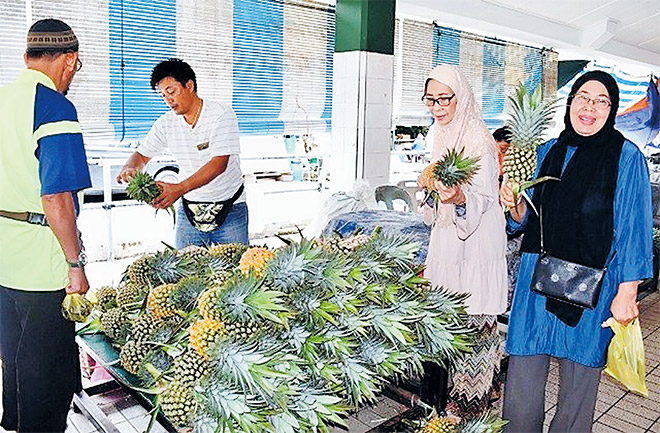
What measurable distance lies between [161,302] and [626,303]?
1548 millimetres

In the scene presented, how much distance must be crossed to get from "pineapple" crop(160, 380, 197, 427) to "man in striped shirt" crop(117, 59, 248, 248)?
176 cm

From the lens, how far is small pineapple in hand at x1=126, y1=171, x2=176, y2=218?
263 cm

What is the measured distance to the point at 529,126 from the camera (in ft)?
6.91

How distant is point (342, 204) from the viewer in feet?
15.2

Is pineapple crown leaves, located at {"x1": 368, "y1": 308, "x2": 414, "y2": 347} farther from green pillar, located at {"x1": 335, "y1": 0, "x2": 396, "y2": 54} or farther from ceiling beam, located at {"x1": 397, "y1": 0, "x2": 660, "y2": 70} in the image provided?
ceiling beam, located at {"x1": 397, "y1": 0, "x2": 660, "y2": 70}

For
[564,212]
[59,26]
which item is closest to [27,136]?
[59,26]

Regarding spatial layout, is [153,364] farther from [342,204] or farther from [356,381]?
[342,204]

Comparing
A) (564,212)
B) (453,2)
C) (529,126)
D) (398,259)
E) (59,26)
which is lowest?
(398,259)

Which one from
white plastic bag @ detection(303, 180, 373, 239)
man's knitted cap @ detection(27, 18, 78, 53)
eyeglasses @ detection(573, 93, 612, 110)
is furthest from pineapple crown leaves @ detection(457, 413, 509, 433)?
white plastic bag @ detection(303, 180, 373, 239)

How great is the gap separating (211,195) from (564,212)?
191 cm

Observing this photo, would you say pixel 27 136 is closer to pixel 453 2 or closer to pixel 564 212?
pixel 564 212

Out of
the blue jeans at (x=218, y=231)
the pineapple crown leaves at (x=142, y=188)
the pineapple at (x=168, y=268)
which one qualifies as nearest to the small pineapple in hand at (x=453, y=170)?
the pineapple at (x=168, y=268)

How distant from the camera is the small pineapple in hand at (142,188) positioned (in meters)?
2.63

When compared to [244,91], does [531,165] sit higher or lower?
lower
